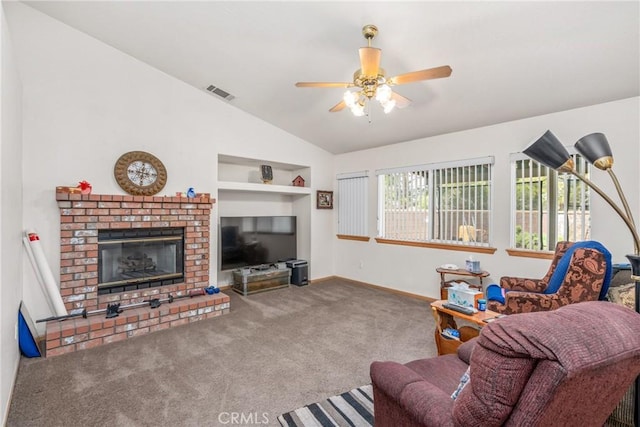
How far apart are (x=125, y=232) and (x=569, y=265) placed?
4.39 meters

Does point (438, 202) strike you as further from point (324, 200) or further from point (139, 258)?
point (139, 258)

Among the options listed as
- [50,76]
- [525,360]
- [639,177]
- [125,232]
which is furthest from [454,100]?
[50,76]

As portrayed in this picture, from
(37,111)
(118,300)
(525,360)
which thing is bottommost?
(118,300)

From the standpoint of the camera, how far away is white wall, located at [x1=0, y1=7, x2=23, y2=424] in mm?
1936

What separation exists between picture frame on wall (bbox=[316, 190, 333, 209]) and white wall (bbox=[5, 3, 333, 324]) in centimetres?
167

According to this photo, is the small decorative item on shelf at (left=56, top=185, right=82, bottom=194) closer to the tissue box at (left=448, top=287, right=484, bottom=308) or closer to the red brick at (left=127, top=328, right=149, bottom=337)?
the red brick at (left=127, top=328, right=149, bottom=337)

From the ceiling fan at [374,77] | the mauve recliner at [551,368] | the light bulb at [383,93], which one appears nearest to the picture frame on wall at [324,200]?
the ceiling fan at [374,77]

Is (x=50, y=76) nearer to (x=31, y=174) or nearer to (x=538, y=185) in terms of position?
(x=31, y=174)

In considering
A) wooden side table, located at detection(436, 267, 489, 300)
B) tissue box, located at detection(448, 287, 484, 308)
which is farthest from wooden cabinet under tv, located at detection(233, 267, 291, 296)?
tissue box, located at detection(448, 287, 484, 308)

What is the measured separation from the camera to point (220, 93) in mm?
4129

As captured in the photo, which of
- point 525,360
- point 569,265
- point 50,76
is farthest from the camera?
point 50,76

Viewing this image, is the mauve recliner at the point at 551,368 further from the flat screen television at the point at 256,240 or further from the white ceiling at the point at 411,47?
the flat screen television at the point at 256,240

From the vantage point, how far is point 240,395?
2154 mm

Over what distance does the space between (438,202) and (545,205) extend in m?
1.27
